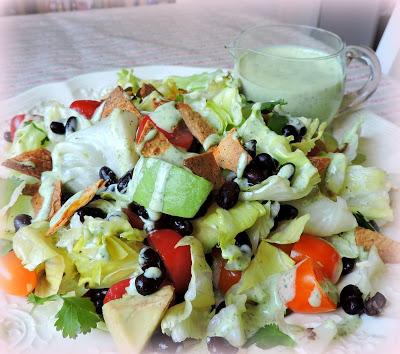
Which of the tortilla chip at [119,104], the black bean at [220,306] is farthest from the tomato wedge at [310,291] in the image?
the tortilla chip at [119,104]

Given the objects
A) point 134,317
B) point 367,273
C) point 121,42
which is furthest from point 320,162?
point 121,42

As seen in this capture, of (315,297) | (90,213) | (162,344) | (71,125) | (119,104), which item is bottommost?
(162,344)

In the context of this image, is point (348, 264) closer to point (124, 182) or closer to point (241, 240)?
point (241, 240)

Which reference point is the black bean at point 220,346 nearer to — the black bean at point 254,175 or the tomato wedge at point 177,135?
the black bean at point 254,175

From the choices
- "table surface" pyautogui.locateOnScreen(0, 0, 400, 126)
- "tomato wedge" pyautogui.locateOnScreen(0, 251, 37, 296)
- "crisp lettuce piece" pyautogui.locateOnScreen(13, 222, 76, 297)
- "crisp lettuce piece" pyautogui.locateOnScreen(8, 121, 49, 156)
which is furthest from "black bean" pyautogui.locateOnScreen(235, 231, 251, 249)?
"table surface" pyautogui.locateOnScreen(0, 0, 400, 126)

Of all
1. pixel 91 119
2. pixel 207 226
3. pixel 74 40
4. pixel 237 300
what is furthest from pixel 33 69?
pixel 237 300

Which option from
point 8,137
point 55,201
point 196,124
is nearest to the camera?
point 55,201
